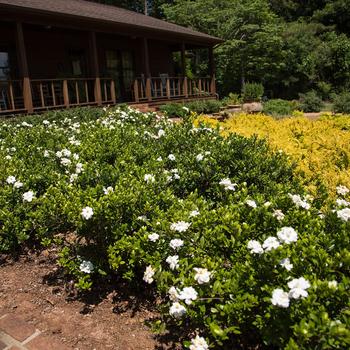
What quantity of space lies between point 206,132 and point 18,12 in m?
8.41

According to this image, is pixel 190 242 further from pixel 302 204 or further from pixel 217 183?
pixel 217 183

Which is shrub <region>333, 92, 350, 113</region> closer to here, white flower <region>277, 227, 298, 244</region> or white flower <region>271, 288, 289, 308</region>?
white flower <region>277, 227, 298, 244</region>

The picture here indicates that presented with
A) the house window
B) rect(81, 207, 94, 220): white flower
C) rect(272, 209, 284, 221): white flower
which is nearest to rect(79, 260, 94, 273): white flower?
rect(81, 207, 94, 220): white flower

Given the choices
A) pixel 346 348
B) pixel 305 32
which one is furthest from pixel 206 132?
pixel 305 32

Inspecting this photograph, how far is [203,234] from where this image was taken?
2574 millimetres

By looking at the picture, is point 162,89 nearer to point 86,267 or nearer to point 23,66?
point 23,66

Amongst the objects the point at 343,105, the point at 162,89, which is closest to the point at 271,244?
the point at 343,105

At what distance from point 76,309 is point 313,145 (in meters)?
3.77

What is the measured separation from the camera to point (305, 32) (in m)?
31.3

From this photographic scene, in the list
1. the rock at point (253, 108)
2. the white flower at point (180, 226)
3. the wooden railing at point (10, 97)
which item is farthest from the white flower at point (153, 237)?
the rock at point (253, 108)

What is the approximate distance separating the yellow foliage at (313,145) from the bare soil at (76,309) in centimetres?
200

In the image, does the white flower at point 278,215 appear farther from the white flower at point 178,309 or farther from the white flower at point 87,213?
the white flower at point 87,213

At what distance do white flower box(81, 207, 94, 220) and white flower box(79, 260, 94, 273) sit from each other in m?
0.40

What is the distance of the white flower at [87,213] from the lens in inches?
107
